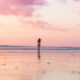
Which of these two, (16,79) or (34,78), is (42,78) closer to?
(34,78)

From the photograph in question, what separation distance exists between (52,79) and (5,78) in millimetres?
2523

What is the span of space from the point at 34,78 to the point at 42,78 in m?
0.44

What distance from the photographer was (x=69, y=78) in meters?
11.2

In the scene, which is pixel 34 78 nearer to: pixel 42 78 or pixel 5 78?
pixel 42 78

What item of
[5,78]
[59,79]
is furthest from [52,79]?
[5,78]

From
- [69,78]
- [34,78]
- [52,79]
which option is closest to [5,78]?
[34,78]

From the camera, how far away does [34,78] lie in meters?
11.3

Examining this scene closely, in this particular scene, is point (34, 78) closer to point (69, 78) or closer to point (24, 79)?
point (24, 79)

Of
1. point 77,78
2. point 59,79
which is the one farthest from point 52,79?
point 77,78

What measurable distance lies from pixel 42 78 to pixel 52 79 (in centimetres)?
61

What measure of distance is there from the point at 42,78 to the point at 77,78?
191 centimetres

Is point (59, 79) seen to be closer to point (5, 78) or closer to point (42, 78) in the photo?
point (42, 78)

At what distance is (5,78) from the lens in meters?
11.1

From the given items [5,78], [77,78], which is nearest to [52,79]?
[77,78]
